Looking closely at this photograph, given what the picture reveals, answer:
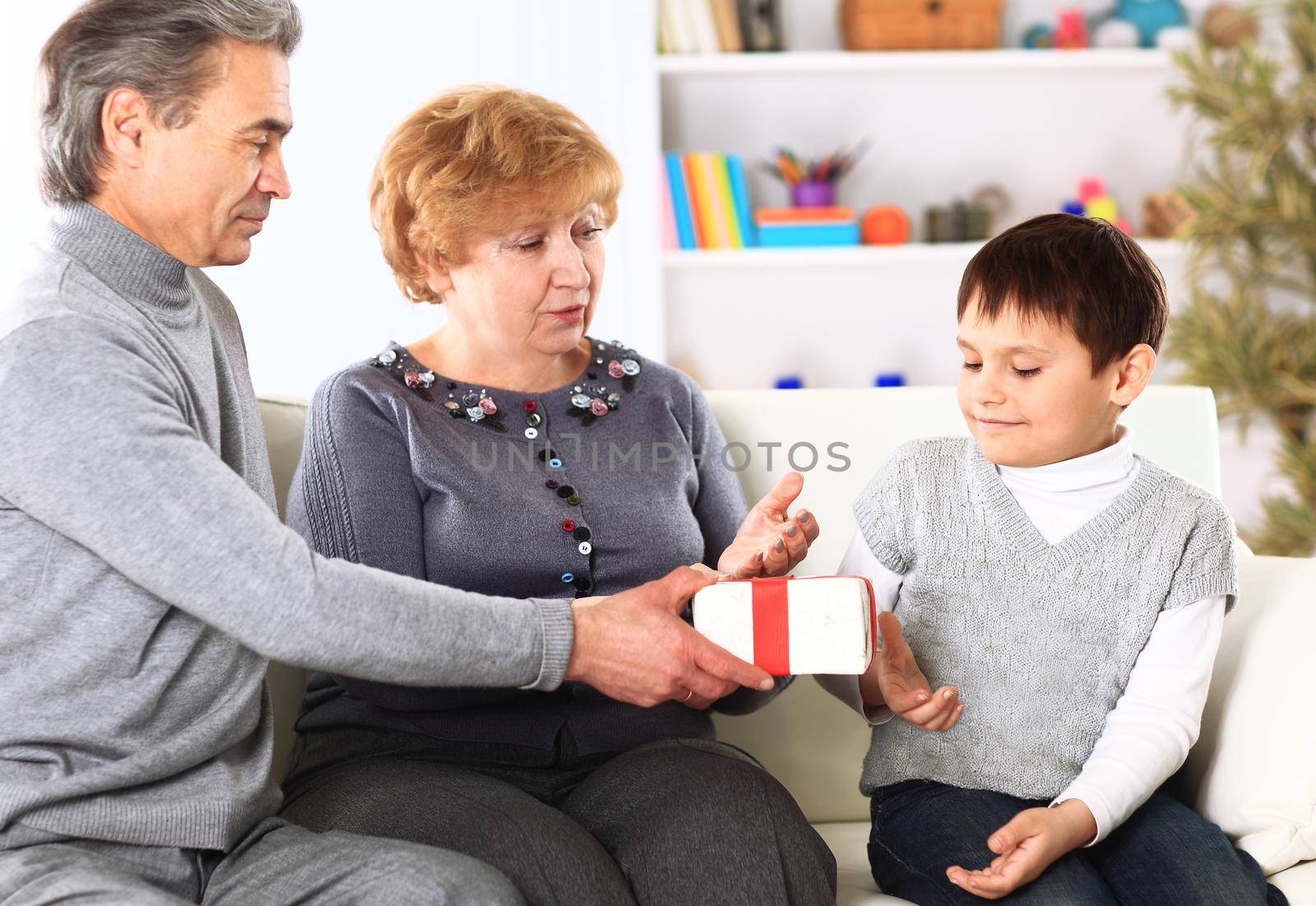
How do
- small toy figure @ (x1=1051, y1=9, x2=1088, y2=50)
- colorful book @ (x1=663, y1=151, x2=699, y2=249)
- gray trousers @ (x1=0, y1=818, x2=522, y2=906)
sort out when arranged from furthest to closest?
1. small toy figure @ (x1=1051, y1=9, x2=1088, y2=50)
2. colorful book @ (x1=663, y1=151, x2=699, y2=249)
3. gray trousers @ (x1=0, y1=818, x2=522, y2=906)

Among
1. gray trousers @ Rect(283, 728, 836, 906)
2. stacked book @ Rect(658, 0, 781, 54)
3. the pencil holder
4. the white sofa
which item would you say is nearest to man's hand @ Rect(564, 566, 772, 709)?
gray trousers @ Rect(283, 728, 836, 906)

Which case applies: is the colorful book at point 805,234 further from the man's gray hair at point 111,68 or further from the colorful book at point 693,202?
the man's gray hair at point 111,68

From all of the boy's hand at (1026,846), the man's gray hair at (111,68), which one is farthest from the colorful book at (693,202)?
the boy's hand at (1026,846)

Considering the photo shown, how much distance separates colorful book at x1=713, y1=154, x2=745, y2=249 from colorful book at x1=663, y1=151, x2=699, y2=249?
0.09 metres

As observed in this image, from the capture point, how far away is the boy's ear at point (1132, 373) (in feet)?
4.52

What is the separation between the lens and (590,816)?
133cm

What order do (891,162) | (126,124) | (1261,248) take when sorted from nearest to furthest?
(126,124)
(1261,248)
(891,162)

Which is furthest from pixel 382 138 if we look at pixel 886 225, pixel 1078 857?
pixel 1078 857

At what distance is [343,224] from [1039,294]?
2395mm

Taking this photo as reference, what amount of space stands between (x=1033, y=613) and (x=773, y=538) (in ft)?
0.97

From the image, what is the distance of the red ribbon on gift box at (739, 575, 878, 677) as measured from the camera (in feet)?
3.98

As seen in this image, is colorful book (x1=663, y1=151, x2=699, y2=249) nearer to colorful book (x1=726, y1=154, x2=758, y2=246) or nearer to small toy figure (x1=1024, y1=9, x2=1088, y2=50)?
colorful book (x1=726, y1=154, x2=758, y2=246)

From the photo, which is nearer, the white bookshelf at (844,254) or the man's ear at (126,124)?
the man's ear at (126,124)

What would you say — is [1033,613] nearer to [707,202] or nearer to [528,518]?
[528,518]
